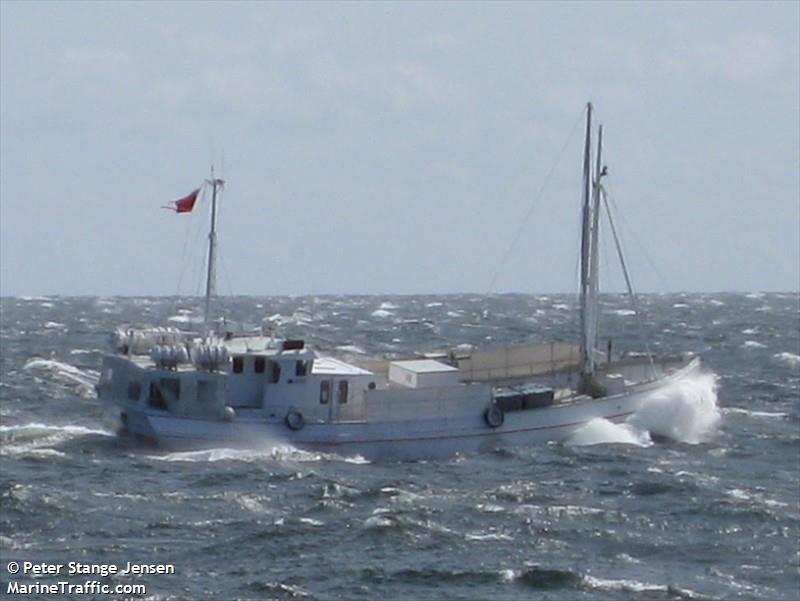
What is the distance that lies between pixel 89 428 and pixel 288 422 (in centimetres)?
1049

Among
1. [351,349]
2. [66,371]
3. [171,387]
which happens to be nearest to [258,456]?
[171,387]

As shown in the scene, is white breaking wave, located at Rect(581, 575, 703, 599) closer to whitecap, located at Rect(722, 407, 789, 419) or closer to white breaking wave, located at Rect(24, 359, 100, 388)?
whitecap, located at Rect(722, 407, 789, 419)

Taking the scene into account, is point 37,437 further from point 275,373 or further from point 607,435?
point 607,435

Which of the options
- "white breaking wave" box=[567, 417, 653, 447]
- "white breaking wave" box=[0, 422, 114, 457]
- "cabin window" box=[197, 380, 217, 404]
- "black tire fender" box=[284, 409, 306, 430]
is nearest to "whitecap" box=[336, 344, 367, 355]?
"white breaking wave" box=[0, 422, 114, 457]

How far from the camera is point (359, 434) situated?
53.6 meters

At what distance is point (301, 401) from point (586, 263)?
14.0 m

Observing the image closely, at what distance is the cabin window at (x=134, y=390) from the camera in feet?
180

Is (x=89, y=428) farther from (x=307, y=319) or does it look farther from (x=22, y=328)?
(x=307, y=319)

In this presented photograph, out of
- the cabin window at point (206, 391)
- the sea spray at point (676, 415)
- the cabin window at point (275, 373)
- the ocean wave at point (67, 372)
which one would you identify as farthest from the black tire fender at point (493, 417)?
the ocean wave at point (67, 372)

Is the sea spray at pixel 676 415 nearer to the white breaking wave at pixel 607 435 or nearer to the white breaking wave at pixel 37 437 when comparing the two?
the white breaking wave at pixel 607 435

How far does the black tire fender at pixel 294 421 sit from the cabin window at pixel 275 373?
51.0 inches

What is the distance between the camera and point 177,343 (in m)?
57.1

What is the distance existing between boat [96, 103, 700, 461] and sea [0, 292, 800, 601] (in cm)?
80

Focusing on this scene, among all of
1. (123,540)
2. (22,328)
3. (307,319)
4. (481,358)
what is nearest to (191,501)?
(123,540)
